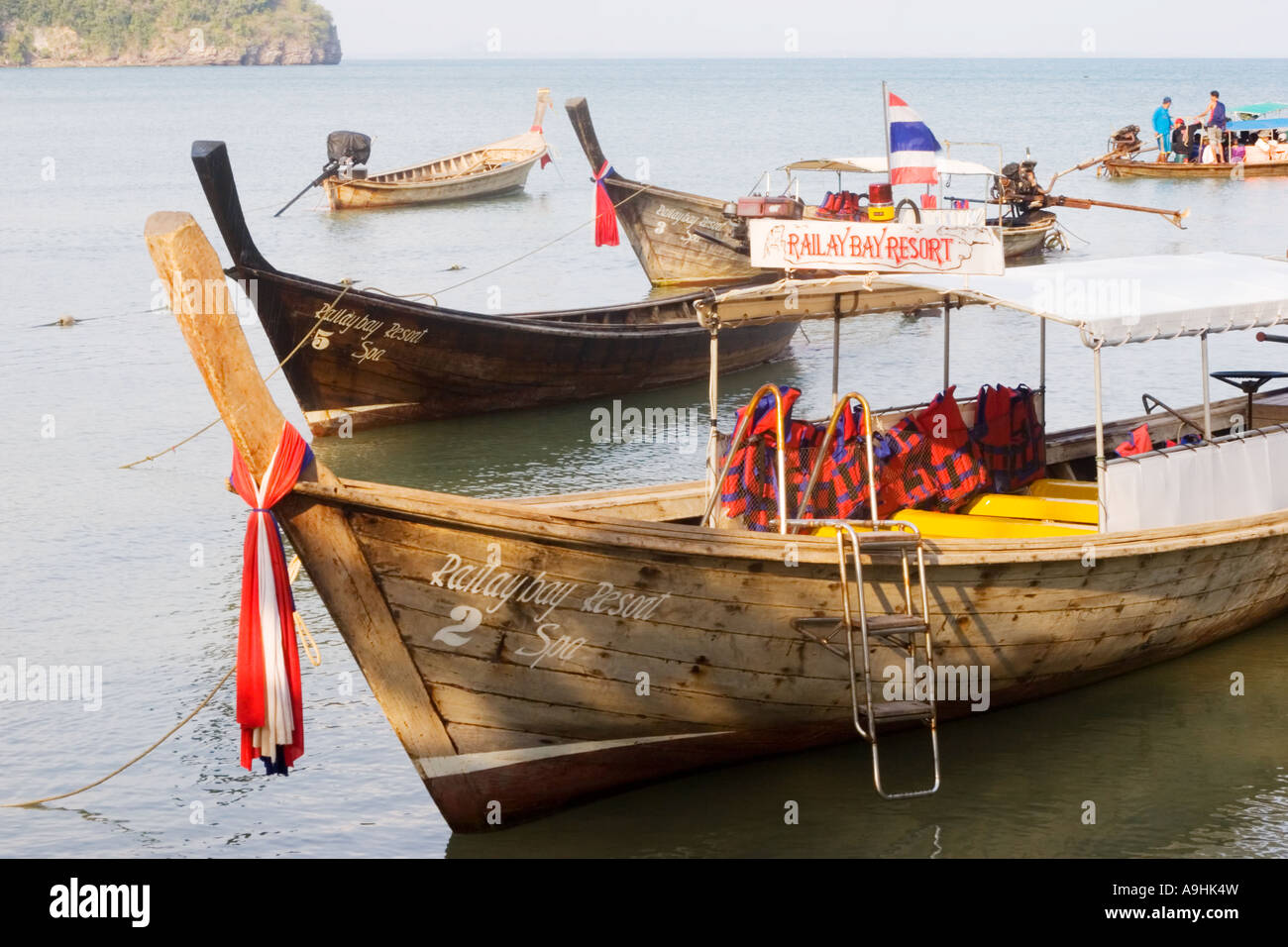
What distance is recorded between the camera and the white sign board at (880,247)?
766cm

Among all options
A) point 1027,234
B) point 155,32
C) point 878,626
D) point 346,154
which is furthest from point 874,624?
point 155,32

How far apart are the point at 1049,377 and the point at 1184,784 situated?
1025cm

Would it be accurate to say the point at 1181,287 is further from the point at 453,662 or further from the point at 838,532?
the point at 453,662

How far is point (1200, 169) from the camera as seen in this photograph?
120 feet

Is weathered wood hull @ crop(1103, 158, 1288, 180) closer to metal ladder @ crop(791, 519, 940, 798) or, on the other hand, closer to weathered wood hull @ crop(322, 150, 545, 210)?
weathered wood hull @ crop(322, 150, 545, 210)

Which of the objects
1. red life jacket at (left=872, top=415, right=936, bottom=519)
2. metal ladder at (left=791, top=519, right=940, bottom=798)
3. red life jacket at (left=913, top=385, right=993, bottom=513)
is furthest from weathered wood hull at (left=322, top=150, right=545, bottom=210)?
metal ladder at (left=791, top=519, right=940, bottom=798)

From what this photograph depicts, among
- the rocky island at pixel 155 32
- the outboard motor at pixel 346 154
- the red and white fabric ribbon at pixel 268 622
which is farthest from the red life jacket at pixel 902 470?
the rocky island at pixel 155 32

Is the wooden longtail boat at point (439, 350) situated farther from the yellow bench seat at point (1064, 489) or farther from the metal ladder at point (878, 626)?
the metal ladder at point (878, 626)

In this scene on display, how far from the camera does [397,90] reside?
132 m

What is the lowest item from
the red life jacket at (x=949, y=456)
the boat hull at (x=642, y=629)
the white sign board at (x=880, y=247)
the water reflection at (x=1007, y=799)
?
the water reflection at (x=1007, y=799)

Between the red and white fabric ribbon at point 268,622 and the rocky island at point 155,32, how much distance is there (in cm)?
15659

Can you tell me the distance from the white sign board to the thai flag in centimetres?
32

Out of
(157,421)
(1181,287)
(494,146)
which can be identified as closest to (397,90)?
(494,146)

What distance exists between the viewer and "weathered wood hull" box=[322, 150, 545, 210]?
3625 centimetres
